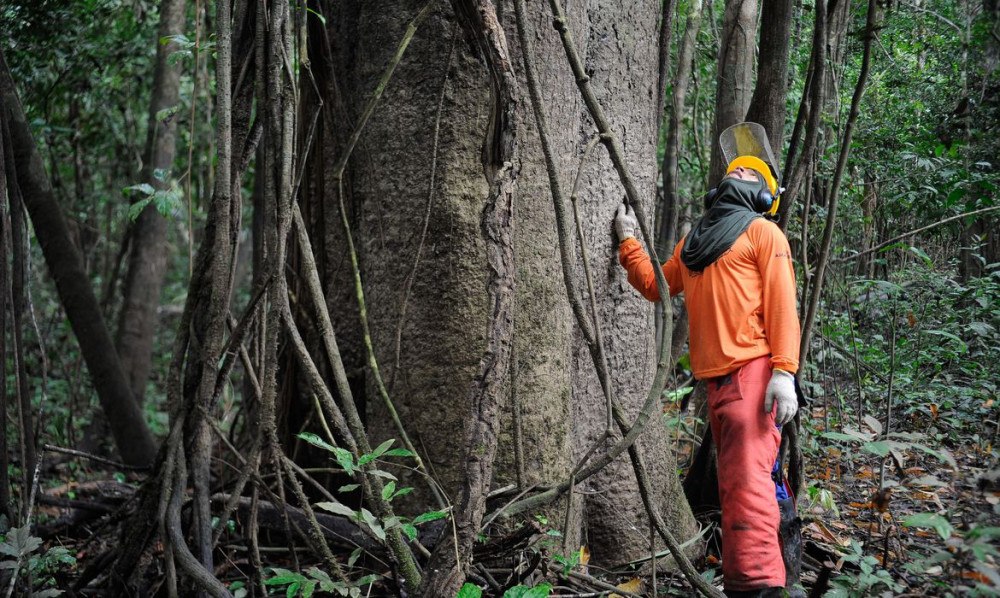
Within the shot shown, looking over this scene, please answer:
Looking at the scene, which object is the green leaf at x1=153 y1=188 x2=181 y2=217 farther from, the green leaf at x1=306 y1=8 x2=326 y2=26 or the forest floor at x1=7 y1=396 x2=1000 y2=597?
the forest floor at x1=7 y1=396 x2=1000 y2=597

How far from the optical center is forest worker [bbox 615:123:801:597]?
9.57 feet

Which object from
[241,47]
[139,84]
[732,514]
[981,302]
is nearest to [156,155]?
[139,84]

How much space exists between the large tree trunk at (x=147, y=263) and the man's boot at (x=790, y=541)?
583cm

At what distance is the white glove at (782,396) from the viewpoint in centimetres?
294

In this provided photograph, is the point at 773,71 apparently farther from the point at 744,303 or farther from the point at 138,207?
the point at 138,207

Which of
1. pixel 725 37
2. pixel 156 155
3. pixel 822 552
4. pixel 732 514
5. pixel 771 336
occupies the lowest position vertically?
pixel 822 552

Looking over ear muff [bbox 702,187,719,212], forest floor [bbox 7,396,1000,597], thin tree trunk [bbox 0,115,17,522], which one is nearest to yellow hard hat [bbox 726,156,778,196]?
ear muff [bbox 702,187,719,212]

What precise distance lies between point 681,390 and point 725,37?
6.88 ft

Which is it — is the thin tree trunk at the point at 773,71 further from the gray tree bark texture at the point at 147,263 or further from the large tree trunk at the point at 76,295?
the gray tree bark texture at the point at 147,263

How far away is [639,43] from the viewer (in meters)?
3.61

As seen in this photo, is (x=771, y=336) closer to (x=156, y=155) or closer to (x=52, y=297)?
(x=156, y=155)

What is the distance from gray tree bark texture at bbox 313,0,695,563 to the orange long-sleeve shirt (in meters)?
0.39

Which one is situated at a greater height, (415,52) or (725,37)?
(725,37)

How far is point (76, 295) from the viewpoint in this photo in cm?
513
